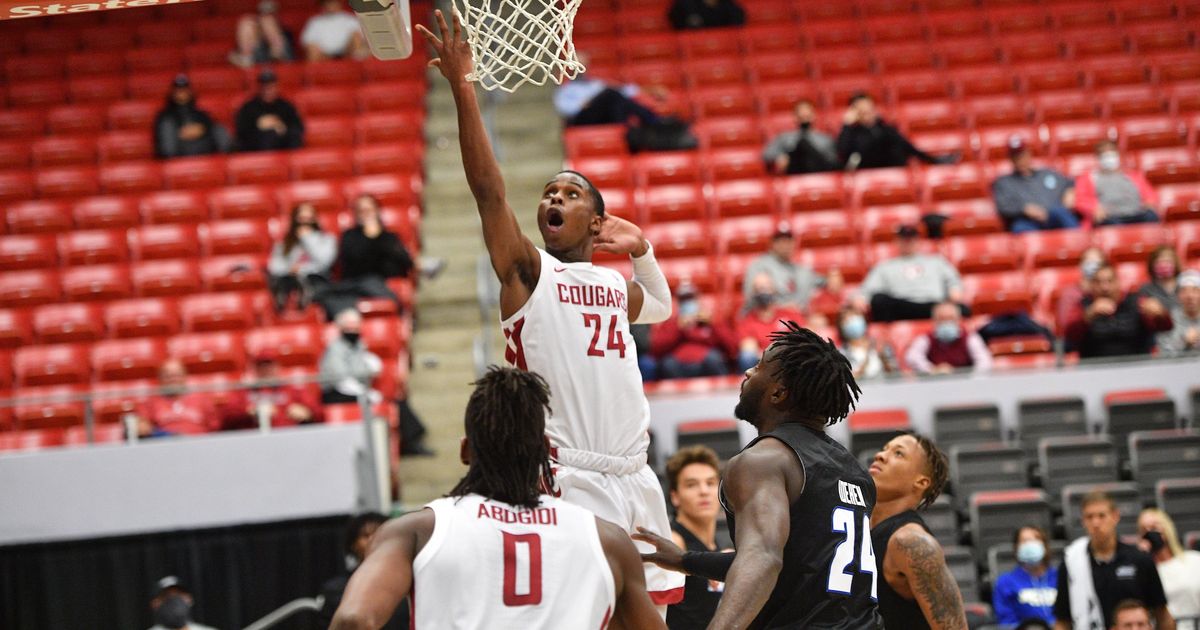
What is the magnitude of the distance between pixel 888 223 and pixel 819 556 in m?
9.54

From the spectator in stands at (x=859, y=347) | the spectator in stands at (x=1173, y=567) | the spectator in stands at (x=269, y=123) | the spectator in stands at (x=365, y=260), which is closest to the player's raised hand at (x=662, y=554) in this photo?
the spectator in stands at (x=1173, y=567)

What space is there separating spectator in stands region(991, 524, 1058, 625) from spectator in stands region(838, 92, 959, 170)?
5777mm

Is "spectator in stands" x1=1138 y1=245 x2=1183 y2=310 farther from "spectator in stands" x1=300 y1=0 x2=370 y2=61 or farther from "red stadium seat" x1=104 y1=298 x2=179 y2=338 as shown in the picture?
"spectator in stands" x1=300 y1=0 x2=370 y2=61

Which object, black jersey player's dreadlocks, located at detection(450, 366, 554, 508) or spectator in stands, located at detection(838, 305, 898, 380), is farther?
spectator in stands, located at detection(838, 305, 898, 380)

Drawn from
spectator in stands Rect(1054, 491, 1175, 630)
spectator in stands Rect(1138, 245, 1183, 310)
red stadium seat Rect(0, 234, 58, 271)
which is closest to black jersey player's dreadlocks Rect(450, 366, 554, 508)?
spectator in stands Rect(1054, 491, 1175, 630)

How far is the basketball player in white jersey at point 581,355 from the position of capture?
191 inches

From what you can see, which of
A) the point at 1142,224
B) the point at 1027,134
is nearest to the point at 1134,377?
the point at 1142,224

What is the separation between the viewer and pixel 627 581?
3695 millimetres

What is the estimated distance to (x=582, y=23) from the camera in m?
17.2

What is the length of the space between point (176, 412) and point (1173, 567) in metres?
6.88

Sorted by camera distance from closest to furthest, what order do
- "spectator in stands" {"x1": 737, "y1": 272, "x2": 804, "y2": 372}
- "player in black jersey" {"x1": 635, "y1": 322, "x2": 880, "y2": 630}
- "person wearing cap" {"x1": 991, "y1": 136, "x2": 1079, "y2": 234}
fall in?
"player in black jersey" {"x1": 635, "y1": 322, "x2": 880, "y2": 630}, "spectator in stands" {"x1": 737, "y1": 272, "x2": 804, "y2": 372}, "person wearing cap" {"x1": 991, "y1": 136, "x2": 1079, "y2": 234}

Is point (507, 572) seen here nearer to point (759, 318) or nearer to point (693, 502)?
point (693, 502)

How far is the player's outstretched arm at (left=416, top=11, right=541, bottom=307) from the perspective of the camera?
4.49 meters

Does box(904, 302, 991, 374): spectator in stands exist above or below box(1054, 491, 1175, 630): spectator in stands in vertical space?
above
